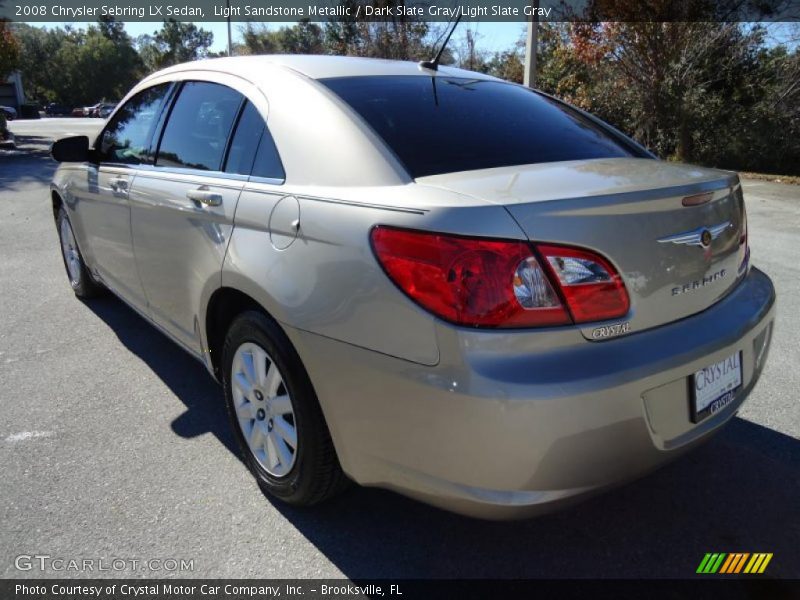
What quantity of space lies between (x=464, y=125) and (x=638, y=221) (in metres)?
0.93

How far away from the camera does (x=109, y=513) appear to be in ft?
8.19

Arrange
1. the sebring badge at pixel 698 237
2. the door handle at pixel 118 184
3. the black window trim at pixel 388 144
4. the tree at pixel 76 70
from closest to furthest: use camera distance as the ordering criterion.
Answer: the sebring badge at pixel 698 237 < the black window trim at pixel 388 144 < the door handle at pixel 118 184 < the tree at pixel 76 70

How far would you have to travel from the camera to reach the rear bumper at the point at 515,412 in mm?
1700

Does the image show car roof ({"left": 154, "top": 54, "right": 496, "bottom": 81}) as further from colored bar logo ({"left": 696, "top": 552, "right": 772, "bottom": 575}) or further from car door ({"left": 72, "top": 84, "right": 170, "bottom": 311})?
colored bar logo ({"left": 696, "top": 552, "right": 772, "bottom": 575})

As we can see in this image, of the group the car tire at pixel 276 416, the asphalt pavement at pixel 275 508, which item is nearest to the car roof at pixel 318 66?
the car tire at pixel 276 416

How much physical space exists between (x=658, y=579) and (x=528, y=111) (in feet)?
6.41

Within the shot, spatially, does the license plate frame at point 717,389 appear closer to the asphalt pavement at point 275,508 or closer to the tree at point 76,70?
the asphalt pavement at point 275,508

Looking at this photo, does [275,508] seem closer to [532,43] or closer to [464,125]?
[464,125]

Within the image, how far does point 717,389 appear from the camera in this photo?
2.08m

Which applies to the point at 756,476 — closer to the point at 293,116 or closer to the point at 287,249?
the point at 287,249

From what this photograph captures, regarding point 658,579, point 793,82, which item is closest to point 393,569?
point 658,579

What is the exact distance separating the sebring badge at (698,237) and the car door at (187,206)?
1570 mm

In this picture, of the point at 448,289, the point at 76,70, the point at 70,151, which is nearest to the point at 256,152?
the point at 448,289

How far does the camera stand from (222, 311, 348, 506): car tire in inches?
86.6
